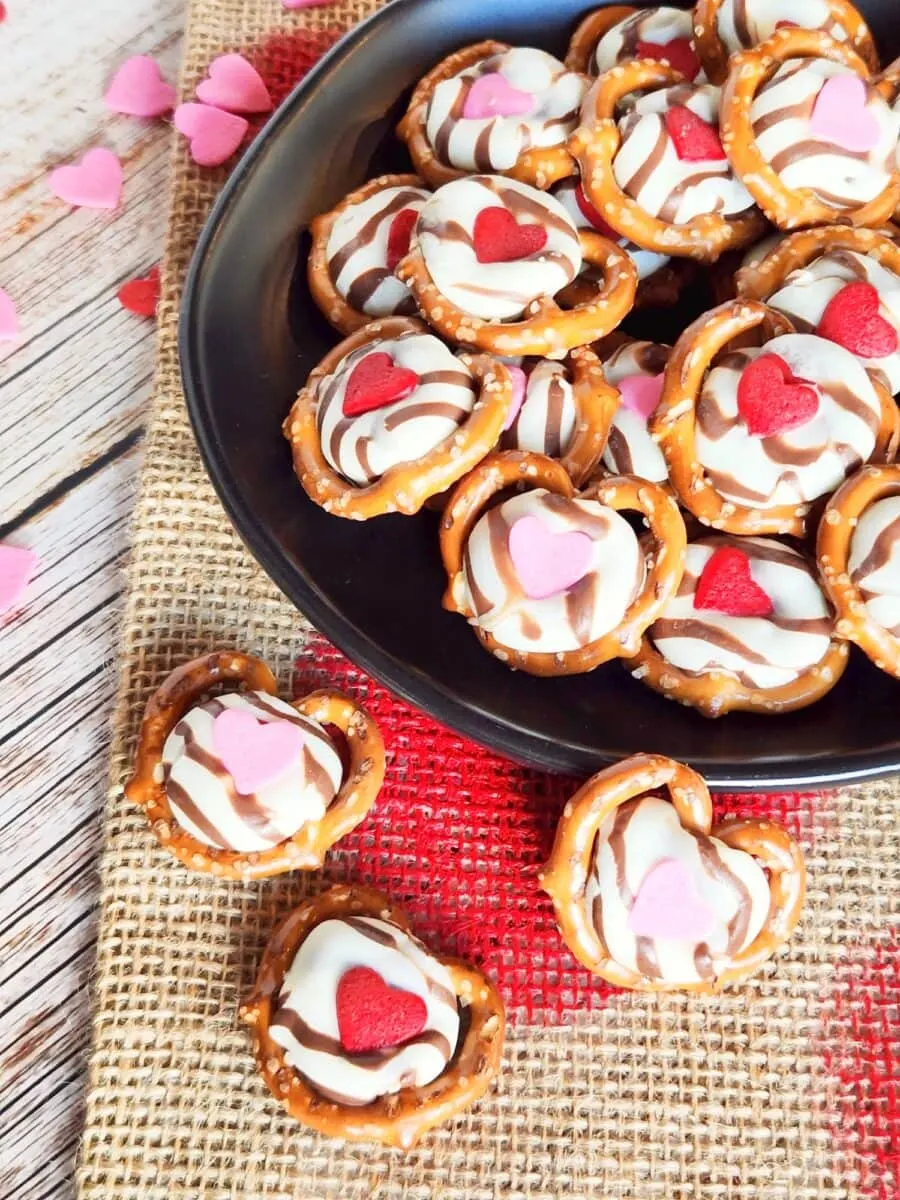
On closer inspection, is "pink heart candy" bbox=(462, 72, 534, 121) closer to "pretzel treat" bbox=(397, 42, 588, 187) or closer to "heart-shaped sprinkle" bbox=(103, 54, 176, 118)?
"pretzel treat" bbox=(397, 42, 588, 187)

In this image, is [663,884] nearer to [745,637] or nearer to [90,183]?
[745,637]

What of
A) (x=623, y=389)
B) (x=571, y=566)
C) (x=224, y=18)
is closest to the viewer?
(x=571, y=566)

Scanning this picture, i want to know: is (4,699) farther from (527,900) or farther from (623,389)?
(623,389)

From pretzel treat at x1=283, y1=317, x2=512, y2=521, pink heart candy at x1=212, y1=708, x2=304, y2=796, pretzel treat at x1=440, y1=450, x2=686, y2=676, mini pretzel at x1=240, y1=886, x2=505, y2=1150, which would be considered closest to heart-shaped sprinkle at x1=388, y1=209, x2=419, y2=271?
pretzel treat at x1=283, y1=317, x2=512, y2=521

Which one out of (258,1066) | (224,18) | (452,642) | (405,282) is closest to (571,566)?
(452,642)

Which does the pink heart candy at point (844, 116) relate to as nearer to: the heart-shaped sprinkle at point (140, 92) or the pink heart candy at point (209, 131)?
the pink heart candy at point (209, 131)

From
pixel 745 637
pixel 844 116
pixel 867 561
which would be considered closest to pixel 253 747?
pixel 745 637

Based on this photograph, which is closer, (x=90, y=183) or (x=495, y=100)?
(x=495, y=100)
